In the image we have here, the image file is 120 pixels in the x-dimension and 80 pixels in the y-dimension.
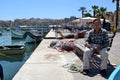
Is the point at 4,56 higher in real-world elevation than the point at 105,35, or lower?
lower

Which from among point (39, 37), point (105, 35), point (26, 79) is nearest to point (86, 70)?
point (105, 35)

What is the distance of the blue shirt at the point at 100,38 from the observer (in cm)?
805

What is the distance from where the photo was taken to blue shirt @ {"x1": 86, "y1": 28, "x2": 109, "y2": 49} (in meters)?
8.05

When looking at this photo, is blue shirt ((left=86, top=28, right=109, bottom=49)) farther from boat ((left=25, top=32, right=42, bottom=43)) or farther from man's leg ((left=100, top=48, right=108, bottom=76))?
boat ((left=25, top=32, right=42, bottom=43))

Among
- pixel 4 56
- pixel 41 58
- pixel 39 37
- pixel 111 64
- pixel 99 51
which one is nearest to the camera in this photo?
pixel 99 51

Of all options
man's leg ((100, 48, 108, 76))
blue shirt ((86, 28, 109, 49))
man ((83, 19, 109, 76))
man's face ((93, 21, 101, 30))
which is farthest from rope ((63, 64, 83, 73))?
man's face ((93, 21, 101, 30))

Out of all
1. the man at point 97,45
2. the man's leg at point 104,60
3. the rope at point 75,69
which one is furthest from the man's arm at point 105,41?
the rope at point 75,69

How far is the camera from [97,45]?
803 cm

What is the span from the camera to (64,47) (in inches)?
529

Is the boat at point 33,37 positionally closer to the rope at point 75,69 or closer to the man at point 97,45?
the rope at point 75,69

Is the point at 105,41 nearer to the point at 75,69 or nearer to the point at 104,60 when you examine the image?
the point at 104,60

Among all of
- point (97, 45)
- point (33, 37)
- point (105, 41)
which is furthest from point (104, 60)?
point (33, 37)

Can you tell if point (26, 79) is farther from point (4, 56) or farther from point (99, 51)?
point (4, 56)

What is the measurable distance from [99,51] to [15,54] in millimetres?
21846
